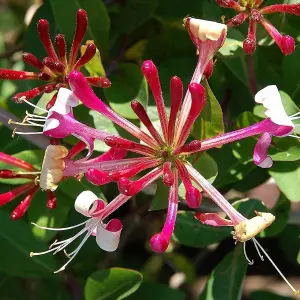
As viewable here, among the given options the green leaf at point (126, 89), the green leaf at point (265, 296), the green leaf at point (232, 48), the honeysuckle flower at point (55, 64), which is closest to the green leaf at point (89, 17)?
the green leaf at point (126, 89)

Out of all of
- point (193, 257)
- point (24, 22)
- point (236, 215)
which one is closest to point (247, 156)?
point (236, 215)

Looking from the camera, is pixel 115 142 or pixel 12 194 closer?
pixel 115 142

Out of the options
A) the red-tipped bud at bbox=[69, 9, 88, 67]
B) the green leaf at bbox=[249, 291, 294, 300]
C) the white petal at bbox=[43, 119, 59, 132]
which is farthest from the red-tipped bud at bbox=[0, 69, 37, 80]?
the green leaf at bbox=[249, 291, 294, 300]

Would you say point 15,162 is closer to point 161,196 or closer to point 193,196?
point 161,196

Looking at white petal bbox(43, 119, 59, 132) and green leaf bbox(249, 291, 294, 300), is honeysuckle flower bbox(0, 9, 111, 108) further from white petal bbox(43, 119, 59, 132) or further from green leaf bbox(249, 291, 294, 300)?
green leaf bbox(249, 291, 294, 300)

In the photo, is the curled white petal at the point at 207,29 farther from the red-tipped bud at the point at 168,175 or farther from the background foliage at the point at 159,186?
the red-tipped bud at the point at 168,175

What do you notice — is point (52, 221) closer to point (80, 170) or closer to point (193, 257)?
point (80, 170)

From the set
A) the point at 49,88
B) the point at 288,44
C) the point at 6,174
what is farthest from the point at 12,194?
the point at 288,44
